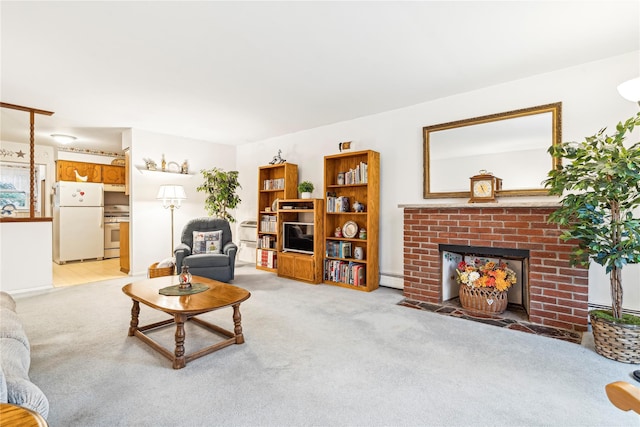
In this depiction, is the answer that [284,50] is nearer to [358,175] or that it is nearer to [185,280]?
[358,175]

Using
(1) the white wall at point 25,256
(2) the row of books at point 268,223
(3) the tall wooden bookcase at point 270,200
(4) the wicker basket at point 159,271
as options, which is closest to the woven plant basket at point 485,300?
(3) the tall wooden bookcase at point 270,200

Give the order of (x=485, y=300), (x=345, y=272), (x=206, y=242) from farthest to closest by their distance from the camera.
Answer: (x=206, y=242), (x=345, y=272), (x=485, y=300)

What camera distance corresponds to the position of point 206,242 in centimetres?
465

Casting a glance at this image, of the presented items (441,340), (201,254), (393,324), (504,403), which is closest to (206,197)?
(201,254)

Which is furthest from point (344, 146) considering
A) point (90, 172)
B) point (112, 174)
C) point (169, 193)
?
point (90, 172)

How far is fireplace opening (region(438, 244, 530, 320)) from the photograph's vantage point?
315cm

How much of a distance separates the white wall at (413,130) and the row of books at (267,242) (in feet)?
2.90

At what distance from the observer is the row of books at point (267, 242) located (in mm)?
5445

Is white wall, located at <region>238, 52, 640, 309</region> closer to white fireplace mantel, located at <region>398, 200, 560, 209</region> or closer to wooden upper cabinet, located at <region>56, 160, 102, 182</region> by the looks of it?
white fireplace mantel, located at <region>398, 200, 560, 209</region>

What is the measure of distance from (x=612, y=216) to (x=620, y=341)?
898mm

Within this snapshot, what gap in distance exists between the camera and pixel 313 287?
430 centimetres

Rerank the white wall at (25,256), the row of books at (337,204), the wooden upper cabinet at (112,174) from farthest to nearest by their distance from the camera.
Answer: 1. the wooden upper cabinet at (112,174)
2. the row of books at (337,204)
3. the white wall at (25,256)

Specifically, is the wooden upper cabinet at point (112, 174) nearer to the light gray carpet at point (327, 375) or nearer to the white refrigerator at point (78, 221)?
the white refrigerator at point (78, 221)

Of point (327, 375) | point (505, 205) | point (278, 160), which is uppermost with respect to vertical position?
point (278, 160)
